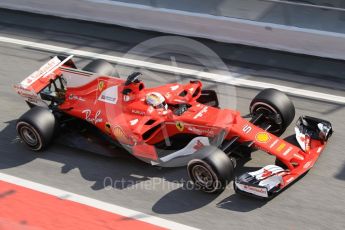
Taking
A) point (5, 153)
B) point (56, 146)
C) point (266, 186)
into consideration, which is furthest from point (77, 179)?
point (266, 186)

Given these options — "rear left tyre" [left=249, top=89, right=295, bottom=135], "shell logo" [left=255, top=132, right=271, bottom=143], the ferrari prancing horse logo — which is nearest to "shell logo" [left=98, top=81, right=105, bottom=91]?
the ferrari prancing horse logo

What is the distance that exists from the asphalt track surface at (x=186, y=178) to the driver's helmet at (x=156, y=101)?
93cm

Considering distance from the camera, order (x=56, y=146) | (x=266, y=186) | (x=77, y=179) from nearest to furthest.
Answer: (x=266, y=186), (x=77, y=179), (x=56, y=146)

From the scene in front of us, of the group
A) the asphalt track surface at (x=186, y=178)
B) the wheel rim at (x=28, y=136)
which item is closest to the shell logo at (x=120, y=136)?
the asphalt track surface at (x=186, y=178)

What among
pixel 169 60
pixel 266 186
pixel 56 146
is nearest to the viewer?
pixel 266 186

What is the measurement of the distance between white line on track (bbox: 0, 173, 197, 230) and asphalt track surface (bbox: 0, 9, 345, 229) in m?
0.09

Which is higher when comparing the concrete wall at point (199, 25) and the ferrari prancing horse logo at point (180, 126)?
the concrete wall at point (199, 25)

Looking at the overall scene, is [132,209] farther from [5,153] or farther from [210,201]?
[5,153]

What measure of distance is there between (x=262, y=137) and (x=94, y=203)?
→ 2.59 m

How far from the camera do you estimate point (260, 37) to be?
12.5 m

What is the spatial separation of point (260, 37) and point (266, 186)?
226 inches

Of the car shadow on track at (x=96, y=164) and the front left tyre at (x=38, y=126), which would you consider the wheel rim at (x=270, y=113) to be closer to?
the car shadow on track at (x=96, y=164)

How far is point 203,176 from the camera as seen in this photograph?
7.82 meters

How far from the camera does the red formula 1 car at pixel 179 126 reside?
25.3ft
